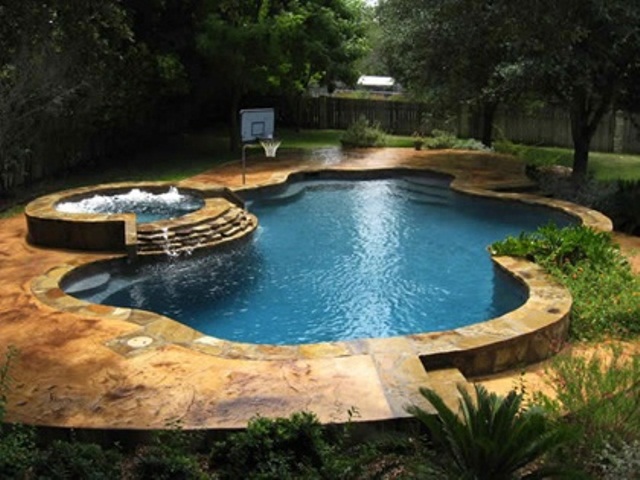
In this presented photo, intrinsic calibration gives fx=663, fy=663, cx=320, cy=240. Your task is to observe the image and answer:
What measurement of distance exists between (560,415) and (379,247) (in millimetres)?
6414

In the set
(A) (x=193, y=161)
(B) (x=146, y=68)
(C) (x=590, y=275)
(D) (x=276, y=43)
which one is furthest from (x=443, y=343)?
(A) (x=193, y=161)

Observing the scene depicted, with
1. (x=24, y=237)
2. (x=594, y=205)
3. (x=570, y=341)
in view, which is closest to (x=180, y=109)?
(x=24, y=237)

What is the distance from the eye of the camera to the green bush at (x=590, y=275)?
7.02 meters

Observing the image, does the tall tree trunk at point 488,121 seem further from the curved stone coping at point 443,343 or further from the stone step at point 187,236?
the curved stone coping at point 443,343

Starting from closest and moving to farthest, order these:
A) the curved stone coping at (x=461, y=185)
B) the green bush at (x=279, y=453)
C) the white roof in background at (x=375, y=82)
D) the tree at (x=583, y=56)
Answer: the green bush at (x=279, y=453), the tree at (x=583, y=56), the curved stone coping at (x=461, y=185), the white roof in background at (x=375, y=82)

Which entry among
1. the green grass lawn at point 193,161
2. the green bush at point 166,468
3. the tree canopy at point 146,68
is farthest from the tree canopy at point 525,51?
the green bush at point 166,468

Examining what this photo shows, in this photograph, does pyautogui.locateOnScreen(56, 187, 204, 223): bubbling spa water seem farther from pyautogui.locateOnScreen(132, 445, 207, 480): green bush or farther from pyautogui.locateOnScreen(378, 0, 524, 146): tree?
pyautogui.locateOnScreen(132, 445, 207, 480): green bush

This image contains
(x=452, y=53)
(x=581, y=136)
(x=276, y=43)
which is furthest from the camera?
(x=276, y=43)

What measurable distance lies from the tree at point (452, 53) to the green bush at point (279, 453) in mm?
8159

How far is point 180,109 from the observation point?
68.7 feet

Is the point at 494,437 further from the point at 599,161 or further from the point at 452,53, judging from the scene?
the point at 599,161

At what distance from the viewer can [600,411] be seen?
4.38 m

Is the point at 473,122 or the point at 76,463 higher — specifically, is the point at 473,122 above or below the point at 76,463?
above

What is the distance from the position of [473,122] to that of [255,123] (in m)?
10.3
